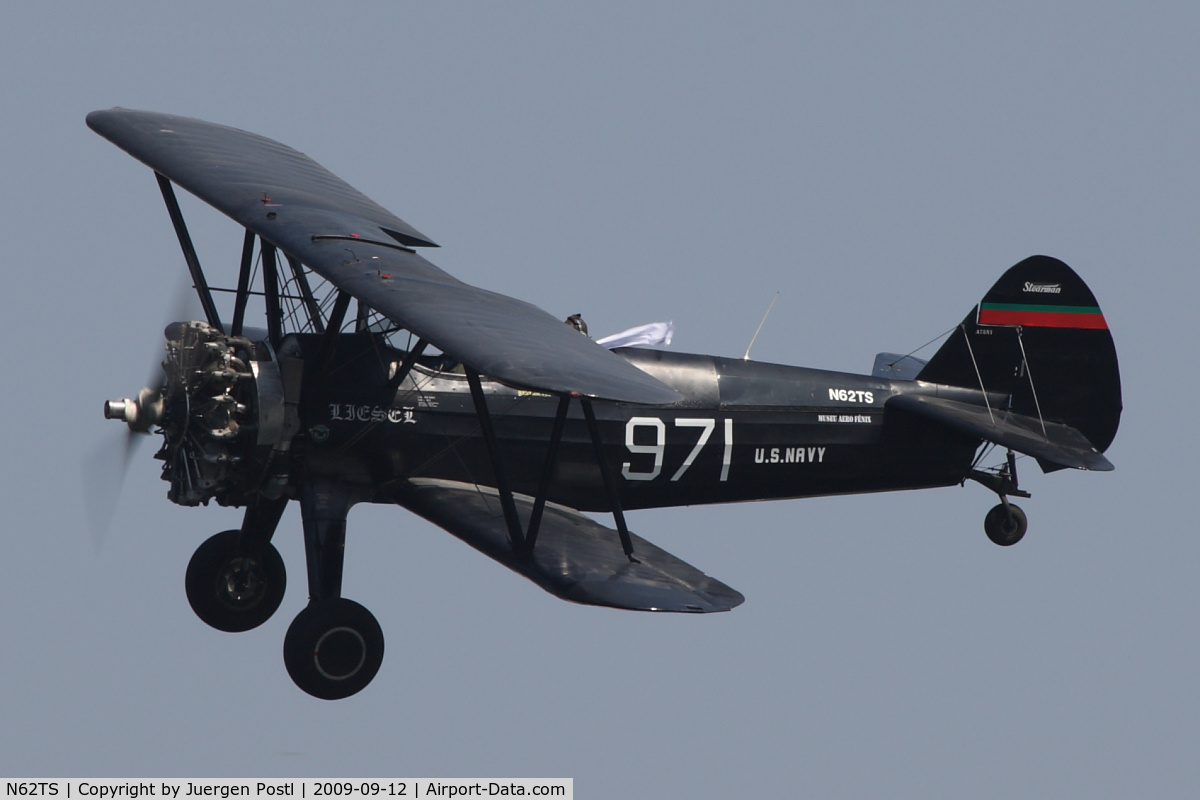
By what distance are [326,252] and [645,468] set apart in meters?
3.30

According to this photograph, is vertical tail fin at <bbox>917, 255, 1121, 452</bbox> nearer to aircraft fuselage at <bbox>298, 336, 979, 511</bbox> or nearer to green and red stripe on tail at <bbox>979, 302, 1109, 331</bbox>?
green and red stripe on tail at <bbox>979, 302, 1109, 331</bbox>

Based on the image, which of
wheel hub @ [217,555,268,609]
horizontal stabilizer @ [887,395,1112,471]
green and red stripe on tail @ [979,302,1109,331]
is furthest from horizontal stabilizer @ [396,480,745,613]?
green and red stripe on tail @ [979,302,1109,331]

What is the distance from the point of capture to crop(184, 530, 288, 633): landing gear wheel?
13562 millimetres

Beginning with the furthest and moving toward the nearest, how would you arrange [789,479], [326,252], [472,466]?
[789,479] < [472,466] < [326,252]

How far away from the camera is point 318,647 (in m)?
11.9

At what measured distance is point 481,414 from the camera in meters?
11.9

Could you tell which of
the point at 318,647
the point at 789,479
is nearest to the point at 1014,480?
the point at 789,479

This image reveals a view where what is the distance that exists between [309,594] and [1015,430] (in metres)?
5.84

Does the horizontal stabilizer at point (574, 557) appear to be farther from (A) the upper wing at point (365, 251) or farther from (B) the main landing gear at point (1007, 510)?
(B) the main landing gear at point (1007, 510)

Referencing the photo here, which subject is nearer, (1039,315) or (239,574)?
(239,574)

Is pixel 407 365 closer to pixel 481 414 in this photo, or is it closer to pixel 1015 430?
pixel 481 414

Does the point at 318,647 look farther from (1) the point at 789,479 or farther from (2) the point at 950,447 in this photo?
(2) the point at 950,447

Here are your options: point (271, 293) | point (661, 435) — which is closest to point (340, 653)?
point (271, 293)

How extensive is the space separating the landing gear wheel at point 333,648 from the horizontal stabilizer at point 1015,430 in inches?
190
